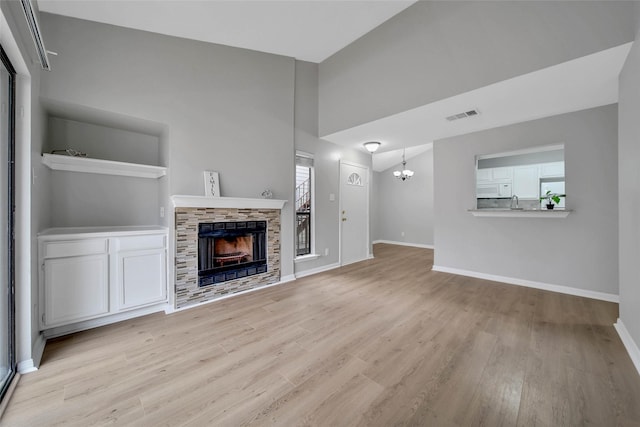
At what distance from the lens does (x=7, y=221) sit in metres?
1.73

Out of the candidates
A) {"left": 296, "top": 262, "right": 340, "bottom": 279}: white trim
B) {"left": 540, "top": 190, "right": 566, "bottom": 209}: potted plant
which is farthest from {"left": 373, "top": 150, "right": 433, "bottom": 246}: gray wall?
{"left": 296, "top": 262, "right": 340, "bottom": 279}: white trim

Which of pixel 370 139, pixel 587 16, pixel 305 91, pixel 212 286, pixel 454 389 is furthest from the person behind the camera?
pixel 370 139

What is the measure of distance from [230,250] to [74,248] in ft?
5.11

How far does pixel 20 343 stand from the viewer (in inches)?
70.5

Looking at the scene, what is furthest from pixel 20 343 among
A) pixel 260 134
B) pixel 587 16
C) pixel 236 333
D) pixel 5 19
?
pixel 587 16

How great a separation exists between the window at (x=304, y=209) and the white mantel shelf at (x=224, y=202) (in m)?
0.83

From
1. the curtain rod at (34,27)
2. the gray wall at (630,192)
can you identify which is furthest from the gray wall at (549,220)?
the curtain rod at (34,27)

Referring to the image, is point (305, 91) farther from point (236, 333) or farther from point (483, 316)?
point (483, 316)

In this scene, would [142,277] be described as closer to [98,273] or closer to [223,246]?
[98,273]

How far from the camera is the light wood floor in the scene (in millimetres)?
1444

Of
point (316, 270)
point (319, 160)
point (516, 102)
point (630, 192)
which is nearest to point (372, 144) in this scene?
point (319, 160)

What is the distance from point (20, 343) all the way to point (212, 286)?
5.29ft

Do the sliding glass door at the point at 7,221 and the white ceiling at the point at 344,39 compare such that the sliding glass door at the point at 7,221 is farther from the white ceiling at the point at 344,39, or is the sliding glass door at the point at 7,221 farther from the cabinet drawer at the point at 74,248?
the white ceiling at the point at 344,39

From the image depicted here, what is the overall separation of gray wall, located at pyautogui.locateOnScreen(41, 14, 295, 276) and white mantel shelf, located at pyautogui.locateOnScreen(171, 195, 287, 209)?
173mm
